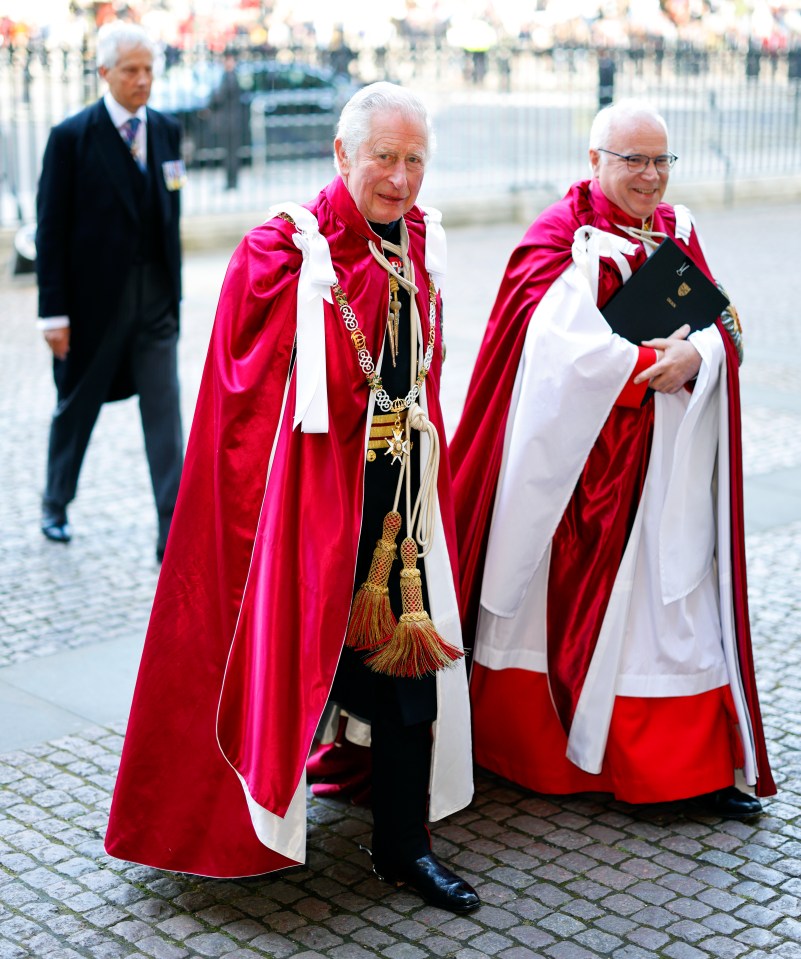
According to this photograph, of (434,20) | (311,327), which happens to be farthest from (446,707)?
(434,20)

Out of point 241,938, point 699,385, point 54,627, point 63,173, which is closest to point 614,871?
point 241,938

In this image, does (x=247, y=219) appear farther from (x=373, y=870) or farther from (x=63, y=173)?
(x=373, y=870)

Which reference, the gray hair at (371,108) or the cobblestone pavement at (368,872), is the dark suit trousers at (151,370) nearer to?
the cobblestone pavement at (368,872)

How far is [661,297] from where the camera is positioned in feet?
12.1

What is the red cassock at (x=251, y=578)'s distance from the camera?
3143 mm

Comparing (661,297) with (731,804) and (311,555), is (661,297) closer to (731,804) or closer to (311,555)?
(311,555)

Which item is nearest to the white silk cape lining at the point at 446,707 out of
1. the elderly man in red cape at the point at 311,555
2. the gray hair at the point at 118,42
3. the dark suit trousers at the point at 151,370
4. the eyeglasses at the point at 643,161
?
the elderly man in red cape at the point at 311,555

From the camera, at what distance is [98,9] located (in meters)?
21.0

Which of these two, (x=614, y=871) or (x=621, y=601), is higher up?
(x=621, y=601)

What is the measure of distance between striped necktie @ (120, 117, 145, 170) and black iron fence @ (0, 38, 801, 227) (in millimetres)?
7195

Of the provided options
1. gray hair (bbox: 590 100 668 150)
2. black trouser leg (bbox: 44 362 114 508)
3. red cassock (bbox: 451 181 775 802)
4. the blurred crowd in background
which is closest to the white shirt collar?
black trouser leg (bbox: 44 362 114 508)

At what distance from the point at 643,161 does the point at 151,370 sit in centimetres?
262

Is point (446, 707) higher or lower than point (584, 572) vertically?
lower

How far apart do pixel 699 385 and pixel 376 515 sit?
3.06ft
